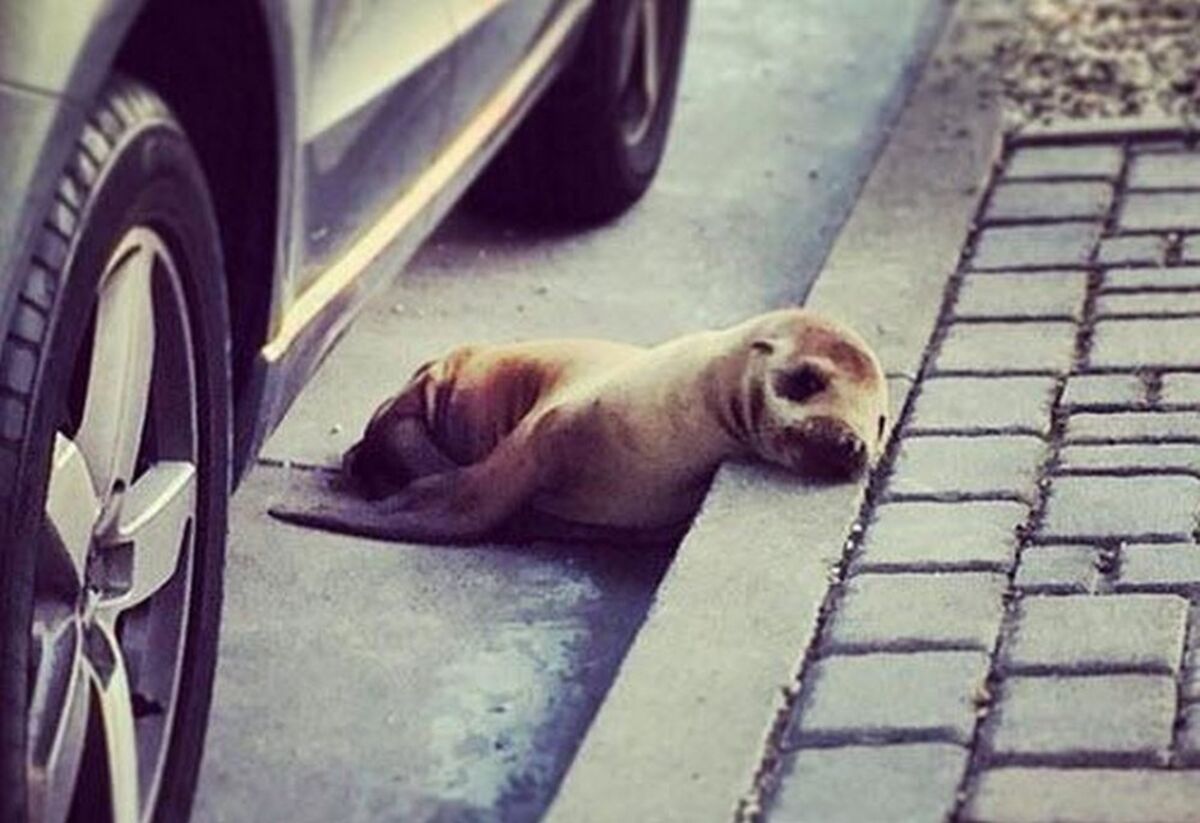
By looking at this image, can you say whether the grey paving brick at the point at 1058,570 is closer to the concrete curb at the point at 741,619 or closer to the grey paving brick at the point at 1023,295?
the concrete curb at the point at 741,619

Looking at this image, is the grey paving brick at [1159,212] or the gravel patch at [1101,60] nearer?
the grey paving brick at [1159,212]

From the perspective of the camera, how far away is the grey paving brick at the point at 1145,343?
5266 millimetres

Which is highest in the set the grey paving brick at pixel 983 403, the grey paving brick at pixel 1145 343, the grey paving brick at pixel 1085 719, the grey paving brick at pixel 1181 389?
the grey paving brick at pixel 1085 719

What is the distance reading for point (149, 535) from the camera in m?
3.62

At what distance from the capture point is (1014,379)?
5203mm

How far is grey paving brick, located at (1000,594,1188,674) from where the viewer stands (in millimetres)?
4094

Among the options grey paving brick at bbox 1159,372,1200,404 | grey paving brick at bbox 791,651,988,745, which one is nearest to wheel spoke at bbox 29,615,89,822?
grey paving brick at bbox 791,651,988,745

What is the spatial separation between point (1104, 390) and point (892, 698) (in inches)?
50.5

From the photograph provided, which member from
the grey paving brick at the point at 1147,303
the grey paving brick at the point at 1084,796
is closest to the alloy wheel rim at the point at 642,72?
the grey paving brick at the point at 1147,303

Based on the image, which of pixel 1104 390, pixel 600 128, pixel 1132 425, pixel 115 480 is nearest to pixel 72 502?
pixel 115 480

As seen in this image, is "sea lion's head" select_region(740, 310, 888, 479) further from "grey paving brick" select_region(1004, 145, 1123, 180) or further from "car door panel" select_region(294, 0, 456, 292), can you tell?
"grey paving brick" select_region(1004, 145, 1123, 180)

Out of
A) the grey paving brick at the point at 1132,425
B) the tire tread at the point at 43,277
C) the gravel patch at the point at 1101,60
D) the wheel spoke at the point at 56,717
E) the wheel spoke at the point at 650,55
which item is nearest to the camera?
the tire tread at the point at 43,277

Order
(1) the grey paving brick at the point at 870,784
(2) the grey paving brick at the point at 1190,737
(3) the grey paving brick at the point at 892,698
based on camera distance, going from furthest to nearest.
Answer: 1. (3) the grey paving brick at the point at 892,698
2. (2) the grey paving brick at the point at 1190,737
3. (1) the grey paving brick at the point at 870,784

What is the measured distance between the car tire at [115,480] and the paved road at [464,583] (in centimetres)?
35
